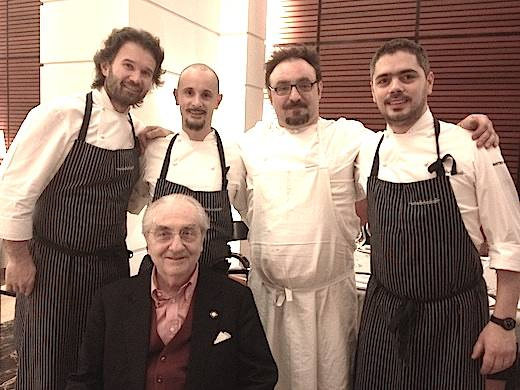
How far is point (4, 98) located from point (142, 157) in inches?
135

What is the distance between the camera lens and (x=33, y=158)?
1829 mm

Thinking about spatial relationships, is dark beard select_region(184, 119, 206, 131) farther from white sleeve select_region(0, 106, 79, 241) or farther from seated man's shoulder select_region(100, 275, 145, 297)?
seated man's shoulder select_region(100, 275, 145, 297)

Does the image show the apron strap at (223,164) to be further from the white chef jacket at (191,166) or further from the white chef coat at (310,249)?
the white chef coat at (310,249)

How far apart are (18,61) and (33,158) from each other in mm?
3464

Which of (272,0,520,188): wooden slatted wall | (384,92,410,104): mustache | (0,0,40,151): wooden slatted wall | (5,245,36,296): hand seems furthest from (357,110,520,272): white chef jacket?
(0,0,40,151): wooden slatted wall

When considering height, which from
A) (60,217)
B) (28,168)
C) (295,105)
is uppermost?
(295,105)

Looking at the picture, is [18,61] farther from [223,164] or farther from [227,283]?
[227,283]

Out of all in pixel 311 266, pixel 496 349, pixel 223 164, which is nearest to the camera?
pixel 496 349

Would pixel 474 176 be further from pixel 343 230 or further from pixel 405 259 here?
pixel 343 230

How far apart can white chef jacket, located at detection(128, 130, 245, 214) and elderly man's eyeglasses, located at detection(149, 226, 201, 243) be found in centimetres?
32

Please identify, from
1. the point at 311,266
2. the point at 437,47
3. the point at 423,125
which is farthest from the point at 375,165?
the point at 437,47

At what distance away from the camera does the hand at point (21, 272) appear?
1859 mm

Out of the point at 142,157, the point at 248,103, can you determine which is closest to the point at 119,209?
the point at 142,157

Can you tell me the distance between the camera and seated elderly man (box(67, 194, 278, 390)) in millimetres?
1630
